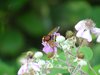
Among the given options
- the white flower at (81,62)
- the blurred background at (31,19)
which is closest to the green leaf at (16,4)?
the blurred background at (31,19)

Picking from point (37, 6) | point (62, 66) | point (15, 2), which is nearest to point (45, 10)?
point (37, 6)

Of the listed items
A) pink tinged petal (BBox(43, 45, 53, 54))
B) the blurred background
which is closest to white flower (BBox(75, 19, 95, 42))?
pink tinged petal (BBox(43, 45, 53, 54))

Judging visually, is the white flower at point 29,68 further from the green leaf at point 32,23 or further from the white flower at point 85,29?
the green leaf at point 32,23

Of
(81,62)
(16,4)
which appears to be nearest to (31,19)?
(16,4)

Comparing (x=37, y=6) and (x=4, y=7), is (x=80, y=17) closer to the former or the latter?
(x=37, y=6)

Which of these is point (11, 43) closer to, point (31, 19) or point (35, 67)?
point (31, 19)

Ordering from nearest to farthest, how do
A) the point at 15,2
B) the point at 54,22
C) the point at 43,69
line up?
the point at 43,69 → the point at 15,2 → the point at 54,22
